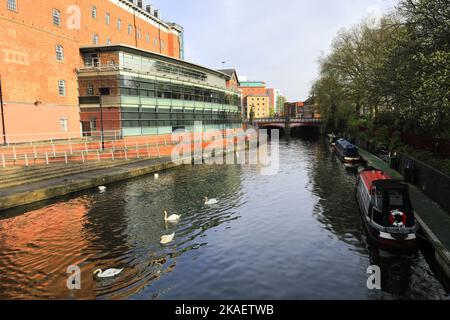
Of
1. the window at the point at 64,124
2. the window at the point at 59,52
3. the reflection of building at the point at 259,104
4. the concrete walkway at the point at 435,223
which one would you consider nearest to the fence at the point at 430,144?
the concrete walkway at the point at 435,223

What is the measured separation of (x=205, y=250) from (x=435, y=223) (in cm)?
911

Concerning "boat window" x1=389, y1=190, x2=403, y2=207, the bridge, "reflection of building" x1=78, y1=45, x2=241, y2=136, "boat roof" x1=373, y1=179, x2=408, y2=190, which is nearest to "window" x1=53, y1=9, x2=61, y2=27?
"reflection of building" x1=78, y1=45, x2=241, y2=136

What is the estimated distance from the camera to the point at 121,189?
2455 centimetres

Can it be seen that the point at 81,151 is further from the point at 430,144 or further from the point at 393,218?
the point at 430,144

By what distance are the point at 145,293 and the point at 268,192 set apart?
14.7 metres

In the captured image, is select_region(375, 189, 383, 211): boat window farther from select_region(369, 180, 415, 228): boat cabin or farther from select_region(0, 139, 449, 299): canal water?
select_region(0, 139, 449, 299): canal water

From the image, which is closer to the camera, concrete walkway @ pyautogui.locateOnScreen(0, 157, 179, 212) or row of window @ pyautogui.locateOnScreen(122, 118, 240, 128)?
concrete walkway @ pyautogui.locateOnScreen(0, 157, 179, 212)

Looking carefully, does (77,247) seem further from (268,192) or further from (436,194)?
(436,194)

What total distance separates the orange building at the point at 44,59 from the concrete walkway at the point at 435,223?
30424 mm

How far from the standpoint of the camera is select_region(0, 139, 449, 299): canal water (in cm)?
1038

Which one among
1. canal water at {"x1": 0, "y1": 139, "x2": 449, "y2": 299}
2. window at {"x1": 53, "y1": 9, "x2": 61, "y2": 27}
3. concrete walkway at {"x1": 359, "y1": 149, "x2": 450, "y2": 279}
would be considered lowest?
canal water at {"x1": 0, "y1": 139, "x2": 449, "y2": 299}

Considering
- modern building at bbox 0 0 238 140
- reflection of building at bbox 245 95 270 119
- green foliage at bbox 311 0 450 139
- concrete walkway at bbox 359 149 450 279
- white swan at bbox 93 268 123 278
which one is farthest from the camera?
reflection of building at bbox 245 95 270 119

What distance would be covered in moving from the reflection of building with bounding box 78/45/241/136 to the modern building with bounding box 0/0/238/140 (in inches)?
4.5
